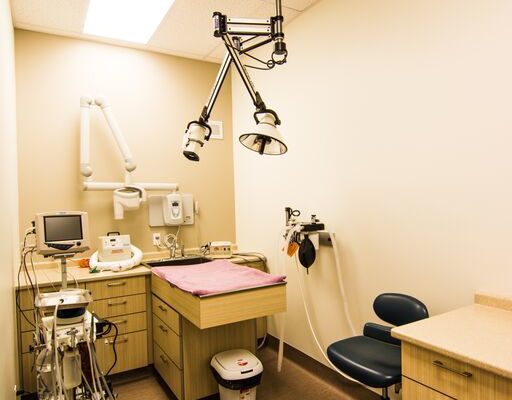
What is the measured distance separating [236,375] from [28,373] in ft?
4.78

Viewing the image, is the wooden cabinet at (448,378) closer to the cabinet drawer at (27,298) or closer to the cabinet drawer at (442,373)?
the cabinet drawer at (442,373)

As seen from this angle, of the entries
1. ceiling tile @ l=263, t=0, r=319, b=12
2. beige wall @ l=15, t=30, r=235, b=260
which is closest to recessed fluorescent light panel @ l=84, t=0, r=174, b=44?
beige wall @ l=15, t=30, r=235, b=260

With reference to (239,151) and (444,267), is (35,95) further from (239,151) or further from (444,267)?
(444,267)

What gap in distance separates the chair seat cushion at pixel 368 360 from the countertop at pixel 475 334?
1.06ft

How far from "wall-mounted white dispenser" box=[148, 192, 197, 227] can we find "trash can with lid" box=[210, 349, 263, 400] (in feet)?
4.81

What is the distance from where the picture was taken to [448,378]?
130 cm

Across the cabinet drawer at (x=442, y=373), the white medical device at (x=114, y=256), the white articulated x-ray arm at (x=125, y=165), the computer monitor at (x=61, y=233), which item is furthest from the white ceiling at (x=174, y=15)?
the cabinet drawer at (x=442, y=373)

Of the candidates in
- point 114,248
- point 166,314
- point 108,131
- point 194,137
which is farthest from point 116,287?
point 194,137

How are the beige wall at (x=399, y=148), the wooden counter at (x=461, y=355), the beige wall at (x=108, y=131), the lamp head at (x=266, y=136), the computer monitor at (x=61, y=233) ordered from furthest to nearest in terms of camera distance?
the beige wall at (x=108, y=131), the computer monitor at (x=61, y=233), the beige wall at (x=399, y=148), the lamp head at (x=266, y=136), the wooden counter at (x=461, y=355)

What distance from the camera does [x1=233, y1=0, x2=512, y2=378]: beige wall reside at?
172 centimetres

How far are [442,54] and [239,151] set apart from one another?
227 cm

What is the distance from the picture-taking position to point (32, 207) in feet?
9.84

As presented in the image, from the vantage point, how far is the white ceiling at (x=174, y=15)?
2.70 meters

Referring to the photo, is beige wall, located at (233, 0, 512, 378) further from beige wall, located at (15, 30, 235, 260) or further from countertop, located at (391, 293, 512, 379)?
beige wall, located at (15, 30, 235, 260)
